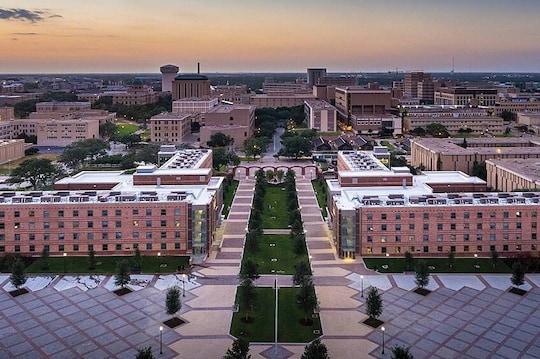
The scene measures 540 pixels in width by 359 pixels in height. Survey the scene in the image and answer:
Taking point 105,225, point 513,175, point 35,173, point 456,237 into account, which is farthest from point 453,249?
point 35,173

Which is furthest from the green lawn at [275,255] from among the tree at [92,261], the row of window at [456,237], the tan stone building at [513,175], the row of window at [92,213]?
the tan stone building at [513,175]

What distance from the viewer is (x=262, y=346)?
80.8 feet

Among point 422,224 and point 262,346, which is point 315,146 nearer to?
point 422,224

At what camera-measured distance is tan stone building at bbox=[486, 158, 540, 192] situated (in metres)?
46.8

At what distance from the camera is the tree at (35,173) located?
5866 cm

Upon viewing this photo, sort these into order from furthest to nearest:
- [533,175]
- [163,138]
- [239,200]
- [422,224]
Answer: [163,138], [239,200], [533,175], [422,224]

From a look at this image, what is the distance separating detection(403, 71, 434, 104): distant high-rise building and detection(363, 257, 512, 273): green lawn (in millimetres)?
134419

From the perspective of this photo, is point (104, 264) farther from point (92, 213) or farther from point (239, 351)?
point (239, 351)

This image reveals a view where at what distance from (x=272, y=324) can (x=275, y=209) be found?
77.8ft

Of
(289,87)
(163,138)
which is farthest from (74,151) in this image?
(289,87)

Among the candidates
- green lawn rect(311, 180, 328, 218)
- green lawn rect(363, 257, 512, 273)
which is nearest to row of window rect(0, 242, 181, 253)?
green lawn rect(363, 257, 512, 273)

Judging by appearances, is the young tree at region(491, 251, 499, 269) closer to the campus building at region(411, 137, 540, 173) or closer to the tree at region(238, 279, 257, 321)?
the tree at region(238, 279, 257, 321)

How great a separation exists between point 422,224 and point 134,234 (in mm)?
19220

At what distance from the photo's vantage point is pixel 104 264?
35.3 m
